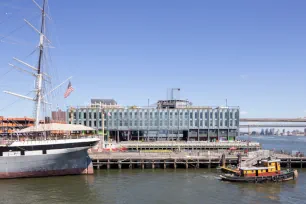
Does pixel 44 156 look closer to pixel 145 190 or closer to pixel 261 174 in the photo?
pixel 145 190

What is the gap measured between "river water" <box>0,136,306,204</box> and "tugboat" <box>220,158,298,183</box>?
116 centimetres

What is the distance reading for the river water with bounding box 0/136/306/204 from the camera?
34875 mm

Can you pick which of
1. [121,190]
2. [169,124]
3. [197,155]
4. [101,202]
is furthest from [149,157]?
[169,124]

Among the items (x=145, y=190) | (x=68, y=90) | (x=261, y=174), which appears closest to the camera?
(x=145, y=190)

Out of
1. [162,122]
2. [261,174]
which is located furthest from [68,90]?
[162,122]

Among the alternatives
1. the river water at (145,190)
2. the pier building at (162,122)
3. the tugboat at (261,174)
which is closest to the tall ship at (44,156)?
the river water at (145,190)

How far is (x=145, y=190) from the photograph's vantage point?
3872cm

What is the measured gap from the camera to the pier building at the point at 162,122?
99.7 metres

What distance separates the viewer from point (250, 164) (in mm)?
47312

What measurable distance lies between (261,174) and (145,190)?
1719cm

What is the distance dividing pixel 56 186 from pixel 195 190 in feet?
59.9

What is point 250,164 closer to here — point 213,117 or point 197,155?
point 197,155

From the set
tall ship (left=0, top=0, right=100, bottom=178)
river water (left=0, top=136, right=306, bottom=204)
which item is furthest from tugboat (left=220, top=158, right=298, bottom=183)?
tall ship (left=0, top=0, right=100, bottom=178)

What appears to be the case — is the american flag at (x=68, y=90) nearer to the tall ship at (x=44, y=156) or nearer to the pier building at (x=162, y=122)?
the tall ship at (x=44, y=156)
